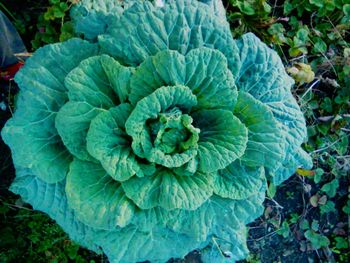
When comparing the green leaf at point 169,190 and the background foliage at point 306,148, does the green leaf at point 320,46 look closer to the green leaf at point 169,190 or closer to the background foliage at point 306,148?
the background foliage at point 306,148

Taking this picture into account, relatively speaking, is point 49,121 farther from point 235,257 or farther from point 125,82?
point 235,257

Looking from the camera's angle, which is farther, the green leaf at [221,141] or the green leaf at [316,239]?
the green leaf at [316,239]

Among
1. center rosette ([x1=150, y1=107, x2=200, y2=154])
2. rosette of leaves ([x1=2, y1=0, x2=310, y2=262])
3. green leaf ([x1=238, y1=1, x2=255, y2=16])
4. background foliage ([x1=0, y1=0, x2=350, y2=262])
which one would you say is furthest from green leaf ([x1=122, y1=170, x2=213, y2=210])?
green leaf ([x1=238, y1=1, x2=255, y2=16])

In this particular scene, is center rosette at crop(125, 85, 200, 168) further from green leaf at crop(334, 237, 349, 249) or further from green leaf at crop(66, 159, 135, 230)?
green leaf at crop(334, 237, 349, 249)

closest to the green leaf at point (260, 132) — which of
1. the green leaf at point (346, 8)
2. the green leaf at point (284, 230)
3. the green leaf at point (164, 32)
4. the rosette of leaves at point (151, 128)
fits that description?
the rosette of leaves at point (151, 128)

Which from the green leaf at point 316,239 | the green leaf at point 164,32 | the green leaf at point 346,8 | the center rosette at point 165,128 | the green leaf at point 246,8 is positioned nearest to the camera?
the center rosette at point 165,128

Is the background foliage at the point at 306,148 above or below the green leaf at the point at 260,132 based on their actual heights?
below

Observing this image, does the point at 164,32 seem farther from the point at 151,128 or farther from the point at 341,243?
the point at 341,243
